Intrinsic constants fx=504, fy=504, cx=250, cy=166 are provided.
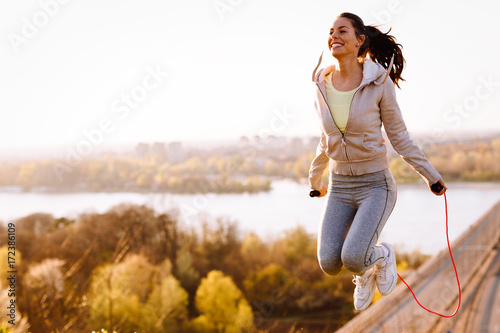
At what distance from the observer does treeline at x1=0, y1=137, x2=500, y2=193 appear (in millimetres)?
19281

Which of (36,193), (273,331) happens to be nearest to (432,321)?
(273,331)

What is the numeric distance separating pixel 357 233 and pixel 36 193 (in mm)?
20456

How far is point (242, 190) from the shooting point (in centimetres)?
2227

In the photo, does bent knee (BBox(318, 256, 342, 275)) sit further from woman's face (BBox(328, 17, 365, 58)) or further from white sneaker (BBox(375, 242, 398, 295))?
woman's face (BBox(328, 17, 365, 58))

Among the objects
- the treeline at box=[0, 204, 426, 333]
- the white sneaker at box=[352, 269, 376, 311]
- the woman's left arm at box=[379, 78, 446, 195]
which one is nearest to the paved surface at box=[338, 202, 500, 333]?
the treeline at box=[0, 204, 426, 333]

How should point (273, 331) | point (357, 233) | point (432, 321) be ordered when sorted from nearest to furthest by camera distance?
point (357, 233) < point (432, 321) < point (273, 331)

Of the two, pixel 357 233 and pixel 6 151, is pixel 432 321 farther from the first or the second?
pixel 6 151

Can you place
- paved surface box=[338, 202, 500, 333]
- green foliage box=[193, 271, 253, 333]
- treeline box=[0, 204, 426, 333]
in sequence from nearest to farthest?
paved surface box=[338, 202, 500, 333], treeline box=[0, 204, 426, 333], green foliage box=[193, 271, 253, 333]

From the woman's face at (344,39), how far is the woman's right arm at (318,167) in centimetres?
43

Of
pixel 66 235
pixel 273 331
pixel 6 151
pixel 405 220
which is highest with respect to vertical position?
pixel 6 151

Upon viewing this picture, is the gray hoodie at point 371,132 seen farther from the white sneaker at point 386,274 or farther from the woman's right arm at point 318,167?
the white sneaker at point 386,274

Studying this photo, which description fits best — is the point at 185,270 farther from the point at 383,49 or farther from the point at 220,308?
the point at 383,49

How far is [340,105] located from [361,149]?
0.23 meters

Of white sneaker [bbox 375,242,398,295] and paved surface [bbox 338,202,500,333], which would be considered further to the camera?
paved surface [bbox 338,202,500,333]
